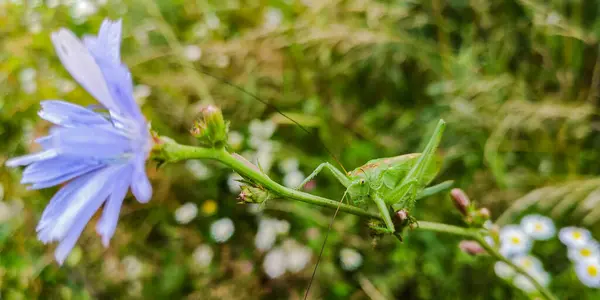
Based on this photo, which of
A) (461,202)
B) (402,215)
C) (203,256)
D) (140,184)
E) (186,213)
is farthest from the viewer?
(186,213)

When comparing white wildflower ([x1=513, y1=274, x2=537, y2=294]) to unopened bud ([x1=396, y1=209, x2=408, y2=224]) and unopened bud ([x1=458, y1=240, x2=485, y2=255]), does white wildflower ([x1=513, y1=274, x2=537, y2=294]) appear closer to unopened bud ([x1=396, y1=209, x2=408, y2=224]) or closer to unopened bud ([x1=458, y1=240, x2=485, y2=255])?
unopened bud ([x1=458, y1=240, x2=485, y2=255])

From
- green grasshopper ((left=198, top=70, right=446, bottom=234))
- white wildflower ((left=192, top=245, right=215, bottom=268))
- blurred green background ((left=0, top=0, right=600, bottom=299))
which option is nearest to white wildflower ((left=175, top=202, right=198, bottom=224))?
blurred green background ((left=0, top=0, right=600, bottom=299))

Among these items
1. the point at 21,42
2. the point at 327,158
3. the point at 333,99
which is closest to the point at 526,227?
the point at 327,158

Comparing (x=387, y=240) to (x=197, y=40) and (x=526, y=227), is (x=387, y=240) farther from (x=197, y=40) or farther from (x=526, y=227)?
(x=197, y=40)

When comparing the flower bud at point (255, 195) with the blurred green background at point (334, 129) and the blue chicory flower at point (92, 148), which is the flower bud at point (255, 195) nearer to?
the blue chicory flower at point (92, 148)

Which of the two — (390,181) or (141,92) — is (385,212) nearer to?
(390,181)

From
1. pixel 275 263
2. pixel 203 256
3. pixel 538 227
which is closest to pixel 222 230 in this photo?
pixel 203 256

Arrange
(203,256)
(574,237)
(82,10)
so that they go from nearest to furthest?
(574,237), (203,256), (82,10)
